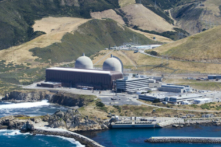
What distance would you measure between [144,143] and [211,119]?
72.8 ft

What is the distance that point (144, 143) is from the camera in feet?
271

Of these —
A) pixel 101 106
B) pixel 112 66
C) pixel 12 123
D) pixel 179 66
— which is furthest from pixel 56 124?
pixel 179 66

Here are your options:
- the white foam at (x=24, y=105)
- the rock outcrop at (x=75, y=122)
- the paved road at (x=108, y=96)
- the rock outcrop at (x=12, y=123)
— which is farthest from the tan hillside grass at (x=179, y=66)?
the rock outcrop at (x=12, y=123)

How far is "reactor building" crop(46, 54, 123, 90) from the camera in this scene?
13288cm

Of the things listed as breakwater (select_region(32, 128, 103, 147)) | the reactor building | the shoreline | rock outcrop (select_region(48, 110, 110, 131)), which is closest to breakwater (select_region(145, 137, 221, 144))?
the shoreline

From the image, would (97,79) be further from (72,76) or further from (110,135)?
(110,135)

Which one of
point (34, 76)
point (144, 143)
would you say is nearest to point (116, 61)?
point (34, 76)

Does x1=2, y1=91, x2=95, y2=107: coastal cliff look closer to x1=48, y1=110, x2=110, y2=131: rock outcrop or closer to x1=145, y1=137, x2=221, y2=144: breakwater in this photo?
x1=48, y1=110, x2=110, y2=131: rock outcrop

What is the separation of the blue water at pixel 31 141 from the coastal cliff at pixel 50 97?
30.5 metres

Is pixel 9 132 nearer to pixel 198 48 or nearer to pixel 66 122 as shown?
pixel 66 122

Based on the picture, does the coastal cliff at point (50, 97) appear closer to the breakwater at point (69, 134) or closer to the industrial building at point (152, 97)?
the industrial building at point (152, 97)

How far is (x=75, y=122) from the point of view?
92.6 metres

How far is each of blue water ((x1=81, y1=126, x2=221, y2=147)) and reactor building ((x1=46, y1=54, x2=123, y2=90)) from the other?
4227 cm

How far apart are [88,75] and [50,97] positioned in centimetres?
1480
